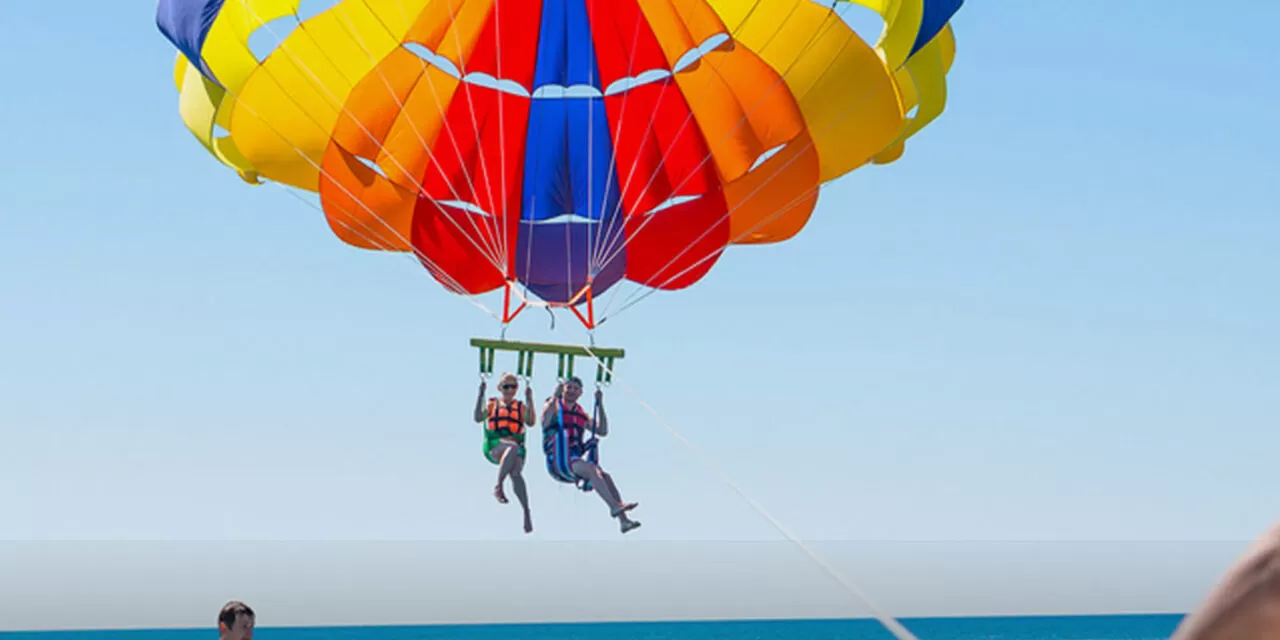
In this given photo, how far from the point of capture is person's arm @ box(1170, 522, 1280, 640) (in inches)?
30.5

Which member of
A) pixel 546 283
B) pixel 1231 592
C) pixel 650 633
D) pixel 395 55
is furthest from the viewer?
pixel 650 633

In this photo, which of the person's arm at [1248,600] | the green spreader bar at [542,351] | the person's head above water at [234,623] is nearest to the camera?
the person's arm at [1248,600]

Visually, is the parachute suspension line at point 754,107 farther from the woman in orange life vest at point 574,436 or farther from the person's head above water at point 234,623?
the person's head above water at point 234,623

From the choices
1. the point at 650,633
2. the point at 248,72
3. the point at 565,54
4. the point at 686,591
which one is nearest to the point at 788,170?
the point at 565,54

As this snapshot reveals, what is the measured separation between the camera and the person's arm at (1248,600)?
2.54 ft

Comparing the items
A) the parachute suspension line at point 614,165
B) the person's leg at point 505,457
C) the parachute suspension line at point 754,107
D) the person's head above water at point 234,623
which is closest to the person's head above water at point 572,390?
the person's leg at point 505,457

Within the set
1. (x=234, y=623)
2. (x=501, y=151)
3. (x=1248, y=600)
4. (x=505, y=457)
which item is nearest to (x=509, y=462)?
(x=505, y=457)

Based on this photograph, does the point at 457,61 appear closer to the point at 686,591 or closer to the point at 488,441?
the point at 488,441

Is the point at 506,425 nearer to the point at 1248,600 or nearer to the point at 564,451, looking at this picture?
the point at 564,451

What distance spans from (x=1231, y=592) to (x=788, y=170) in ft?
32.5

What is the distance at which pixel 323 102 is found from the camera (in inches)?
414

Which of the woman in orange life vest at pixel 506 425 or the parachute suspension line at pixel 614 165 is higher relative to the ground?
the parachute suspension line at pixel 614 165

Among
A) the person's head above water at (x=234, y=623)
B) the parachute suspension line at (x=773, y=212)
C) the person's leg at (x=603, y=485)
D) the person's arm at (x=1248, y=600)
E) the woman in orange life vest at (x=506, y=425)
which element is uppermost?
the parachute suspension line at (x=773, y=212)

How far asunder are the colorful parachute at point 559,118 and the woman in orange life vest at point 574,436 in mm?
933
